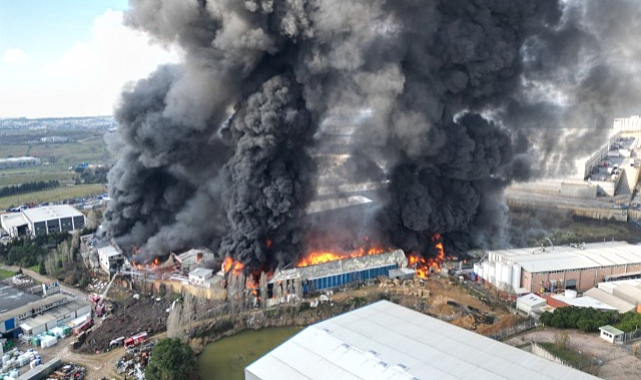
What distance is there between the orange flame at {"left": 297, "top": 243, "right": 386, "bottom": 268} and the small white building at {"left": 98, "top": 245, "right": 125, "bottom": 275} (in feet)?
41.3

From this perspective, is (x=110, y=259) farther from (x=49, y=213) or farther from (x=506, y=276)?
(x=506, y=276)

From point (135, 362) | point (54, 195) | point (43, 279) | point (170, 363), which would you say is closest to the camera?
point (170, 363)

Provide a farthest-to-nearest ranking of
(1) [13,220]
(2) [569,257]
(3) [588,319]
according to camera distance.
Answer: (1) [13,220]
(2) [569,257]
(3) [588,319]

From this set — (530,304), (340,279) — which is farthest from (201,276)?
(530,304)

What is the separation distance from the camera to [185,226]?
37406 mm

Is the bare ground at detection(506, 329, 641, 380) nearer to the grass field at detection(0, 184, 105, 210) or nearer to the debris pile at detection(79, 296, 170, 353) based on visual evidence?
the debris pile at detection(79, 296, 170, 353)

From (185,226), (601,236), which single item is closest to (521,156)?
(601,236)

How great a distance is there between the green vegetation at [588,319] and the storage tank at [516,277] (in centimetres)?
518

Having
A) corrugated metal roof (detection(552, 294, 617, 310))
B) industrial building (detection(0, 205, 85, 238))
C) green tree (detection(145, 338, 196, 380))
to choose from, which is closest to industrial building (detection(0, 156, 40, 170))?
industrial building (detection(0, 205, 85, 238))

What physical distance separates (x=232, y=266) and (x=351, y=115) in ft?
Result: 44.5

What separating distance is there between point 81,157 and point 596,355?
99.2 metres

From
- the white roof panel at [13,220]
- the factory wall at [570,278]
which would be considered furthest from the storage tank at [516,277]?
the white roof panel at [13,220]

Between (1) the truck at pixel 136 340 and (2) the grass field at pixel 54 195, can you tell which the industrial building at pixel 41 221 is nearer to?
(2) the grass field at pixel 54 195

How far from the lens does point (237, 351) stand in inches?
1030
